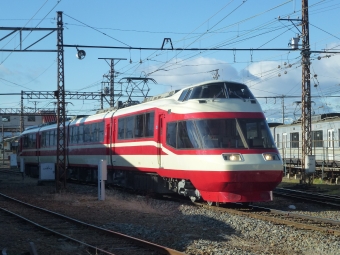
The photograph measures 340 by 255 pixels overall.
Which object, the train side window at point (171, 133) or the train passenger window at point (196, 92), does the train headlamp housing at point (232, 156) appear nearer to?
the train side window at point (171, 133)

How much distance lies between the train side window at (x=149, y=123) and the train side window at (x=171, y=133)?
1456 mm

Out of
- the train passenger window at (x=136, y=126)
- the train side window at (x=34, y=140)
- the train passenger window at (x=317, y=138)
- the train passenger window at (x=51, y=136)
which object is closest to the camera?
the train passenger window at (x=136, y=126)

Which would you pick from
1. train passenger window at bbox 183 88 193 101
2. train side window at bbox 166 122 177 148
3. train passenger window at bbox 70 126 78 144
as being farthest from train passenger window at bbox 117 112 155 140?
train passenger window at bbox 70 126 78 144

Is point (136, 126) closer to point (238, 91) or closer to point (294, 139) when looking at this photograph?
point (238, 91)

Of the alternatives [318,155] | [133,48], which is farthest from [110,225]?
[318,155]

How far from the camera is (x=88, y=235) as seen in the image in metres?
11.8

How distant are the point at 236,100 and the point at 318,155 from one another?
20.5 metres

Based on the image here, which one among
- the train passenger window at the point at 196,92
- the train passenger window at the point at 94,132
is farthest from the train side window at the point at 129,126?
the train passenger window at the point at 196,92

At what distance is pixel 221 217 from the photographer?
1367cm

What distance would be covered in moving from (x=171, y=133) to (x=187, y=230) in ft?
17.1

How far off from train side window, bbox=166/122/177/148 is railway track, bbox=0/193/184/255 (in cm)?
413

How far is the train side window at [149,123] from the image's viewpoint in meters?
18.4

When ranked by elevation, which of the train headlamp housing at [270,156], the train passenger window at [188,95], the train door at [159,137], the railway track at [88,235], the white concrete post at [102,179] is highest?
the train passenger window at [188,95]

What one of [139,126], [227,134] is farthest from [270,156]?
[139,126]
